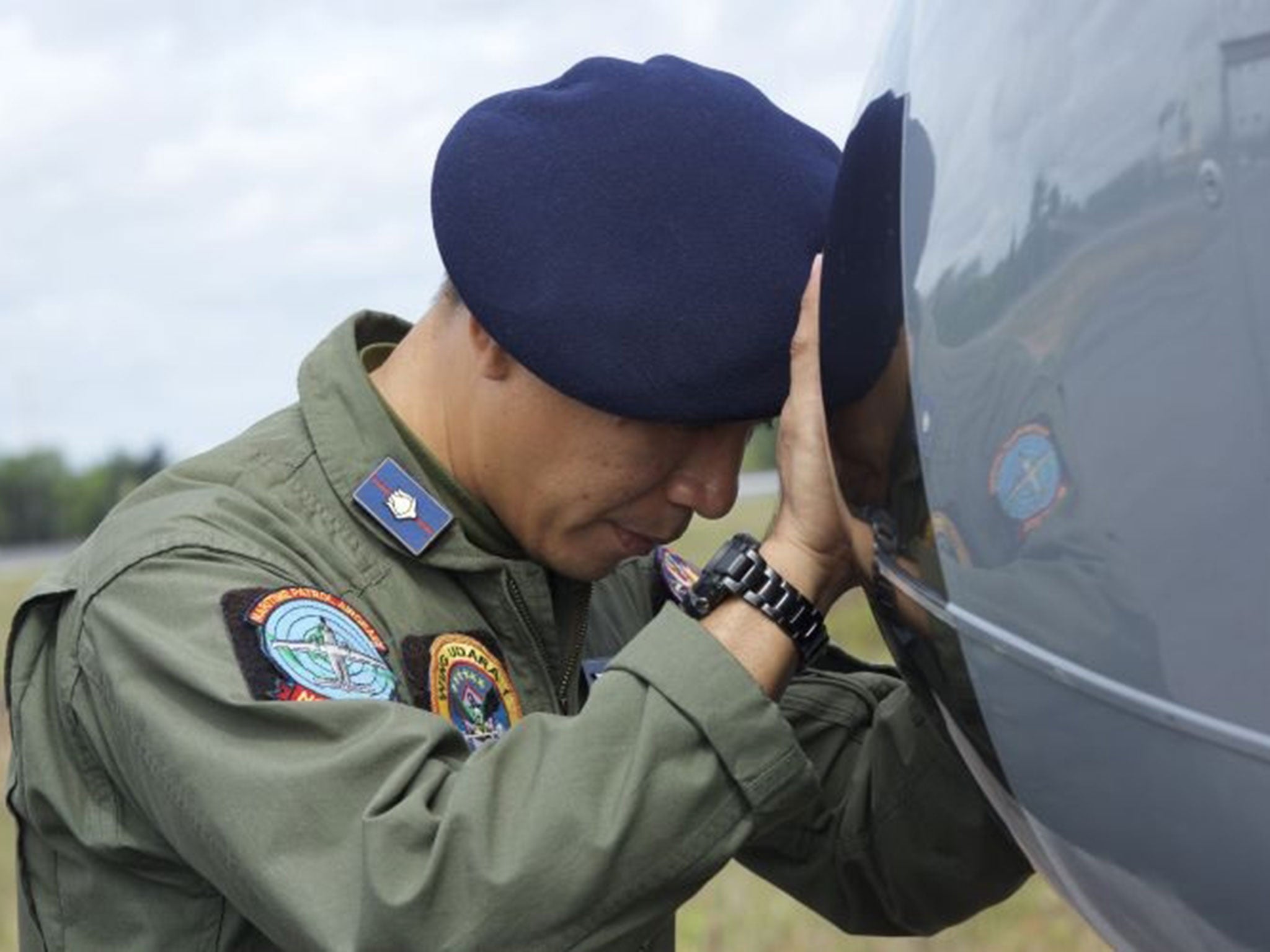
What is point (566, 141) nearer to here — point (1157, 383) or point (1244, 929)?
point (1157, 383)

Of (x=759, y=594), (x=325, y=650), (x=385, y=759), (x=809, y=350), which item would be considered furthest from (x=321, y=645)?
(x=809, y=350)

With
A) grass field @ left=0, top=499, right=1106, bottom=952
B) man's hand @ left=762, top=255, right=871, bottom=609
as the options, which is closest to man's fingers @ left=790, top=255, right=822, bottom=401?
man's hand @ left=762, top=255, right=871, bottom=609

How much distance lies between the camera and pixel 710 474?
2.23 meters

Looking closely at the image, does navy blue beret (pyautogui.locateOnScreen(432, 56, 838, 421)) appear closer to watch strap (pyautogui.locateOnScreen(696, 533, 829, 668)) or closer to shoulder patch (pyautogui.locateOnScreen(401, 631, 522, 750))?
watch strap (pyautogui.locateOnScreen(696, 533, 829, 668))

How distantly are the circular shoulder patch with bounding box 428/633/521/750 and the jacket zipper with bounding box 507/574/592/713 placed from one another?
2.9 inches

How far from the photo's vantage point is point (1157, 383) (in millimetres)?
1379

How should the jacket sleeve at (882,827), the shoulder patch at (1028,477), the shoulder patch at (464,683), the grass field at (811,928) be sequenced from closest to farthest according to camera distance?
the shoulder patch at (1028,477) < the shoulder patch at (464,683) < the jacket sleeve at (882,827) < the grass field at (811,928)

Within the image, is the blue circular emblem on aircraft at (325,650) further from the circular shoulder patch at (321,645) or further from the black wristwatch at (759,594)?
the black wristwatch at (759,594)

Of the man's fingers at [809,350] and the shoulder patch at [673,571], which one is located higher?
the man's fingers at [809,350]

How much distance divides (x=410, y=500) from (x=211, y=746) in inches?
17.8

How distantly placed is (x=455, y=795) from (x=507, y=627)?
518mm

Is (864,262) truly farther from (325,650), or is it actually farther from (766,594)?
(325,650)

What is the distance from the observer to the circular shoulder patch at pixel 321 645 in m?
1.95

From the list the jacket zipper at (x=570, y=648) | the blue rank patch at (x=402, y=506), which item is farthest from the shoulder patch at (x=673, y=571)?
the blue rank patch at (x=402, y=506)
